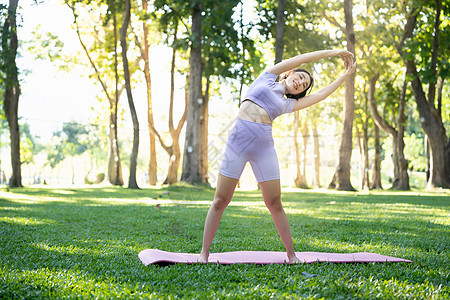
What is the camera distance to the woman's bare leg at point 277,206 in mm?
4207

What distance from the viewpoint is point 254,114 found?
422 centimetres

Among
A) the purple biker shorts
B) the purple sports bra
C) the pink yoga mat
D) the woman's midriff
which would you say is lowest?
the pink yoga mat

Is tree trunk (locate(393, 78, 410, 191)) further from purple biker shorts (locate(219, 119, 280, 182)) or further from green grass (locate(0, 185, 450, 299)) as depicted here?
purple biker shorts (locate(219, 119, 280, 182))

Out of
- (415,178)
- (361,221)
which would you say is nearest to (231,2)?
(361,221)

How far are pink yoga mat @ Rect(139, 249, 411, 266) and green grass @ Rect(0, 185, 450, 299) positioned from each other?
130 mm

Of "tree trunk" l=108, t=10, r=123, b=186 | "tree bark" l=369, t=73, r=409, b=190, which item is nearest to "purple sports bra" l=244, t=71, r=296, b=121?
"tree bark" l=369, t=73, r=409, b=190

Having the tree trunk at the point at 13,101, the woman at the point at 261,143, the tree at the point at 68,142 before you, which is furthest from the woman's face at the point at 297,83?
the tree at the point at 68,142

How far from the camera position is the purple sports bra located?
4254mm

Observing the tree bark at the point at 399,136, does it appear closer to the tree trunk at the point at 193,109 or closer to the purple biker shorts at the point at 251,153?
the tree trunk at the point at 193,109

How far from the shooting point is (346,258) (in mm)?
4488

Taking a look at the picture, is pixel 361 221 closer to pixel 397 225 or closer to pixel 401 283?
pixel 397 225

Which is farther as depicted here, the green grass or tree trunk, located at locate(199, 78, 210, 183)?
tree trunk, located at locate(199, 78, 210, 183)

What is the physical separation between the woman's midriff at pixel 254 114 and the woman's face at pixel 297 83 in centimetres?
38

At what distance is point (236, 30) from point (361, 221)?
51.0ft
